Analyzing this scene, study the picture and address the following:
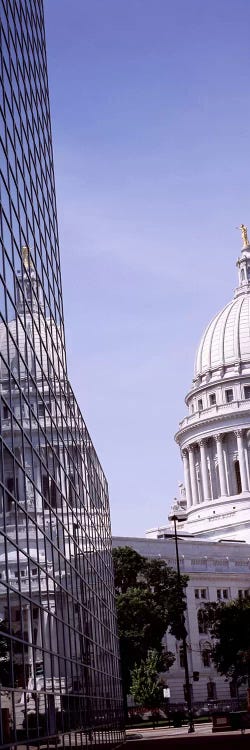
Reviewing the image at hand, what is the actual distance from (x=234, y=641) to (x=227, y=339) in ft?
239

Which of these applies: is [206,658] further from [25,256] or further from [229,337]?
[25,256]

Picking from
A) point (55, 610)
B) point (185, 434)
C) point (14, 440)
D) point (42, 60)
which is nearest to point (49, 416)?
point (55, 610)

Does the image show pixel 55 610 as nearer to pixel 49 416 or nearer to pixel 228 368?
pixel 49 416

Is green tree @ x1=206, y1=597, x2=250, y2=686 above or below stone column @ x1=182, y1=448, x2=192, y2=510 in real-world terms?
below

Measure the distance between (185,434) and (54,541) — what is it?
478ft

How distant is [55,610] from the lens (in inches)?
1236

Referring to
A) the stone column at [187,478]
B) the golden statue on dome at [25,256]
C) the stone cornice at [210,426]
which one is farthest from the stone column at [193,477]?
the golden statue on dome at [25,256]

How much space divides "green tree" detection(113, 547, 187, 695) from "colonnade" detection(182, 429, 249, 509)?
2025 inches

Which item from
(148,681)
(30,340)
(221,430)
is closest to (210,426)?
(221,430)

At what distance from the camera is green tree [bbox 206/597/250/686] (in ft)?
376

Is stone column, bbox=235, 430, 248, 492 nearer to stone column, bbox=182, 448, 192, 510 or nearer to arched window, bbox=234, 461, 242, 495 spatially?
arched window, bbox=234, 461, 242, 495

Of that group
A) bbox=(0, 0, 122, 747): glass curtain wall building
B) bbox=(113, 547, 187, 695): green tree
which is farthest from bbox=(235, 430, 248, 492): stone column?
bbox=(0, 0, 122, 747): glass curtain wall building

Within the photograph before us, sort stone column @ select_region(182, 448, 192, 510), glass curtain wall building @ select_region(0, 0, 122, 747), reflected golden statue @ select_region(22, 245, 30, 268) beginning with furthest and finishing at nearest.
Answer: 1. stone column @ select_region(182, 448, 192, 510)
2. reflected golden statue @ select_region(22, 245, 30, 268)
3. glass curtain wall building @ select_region(0, 0, 122, 747)

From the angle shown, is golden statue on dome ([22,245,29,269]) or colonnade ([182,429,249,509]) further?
colonnade ([182,429,249,509])
